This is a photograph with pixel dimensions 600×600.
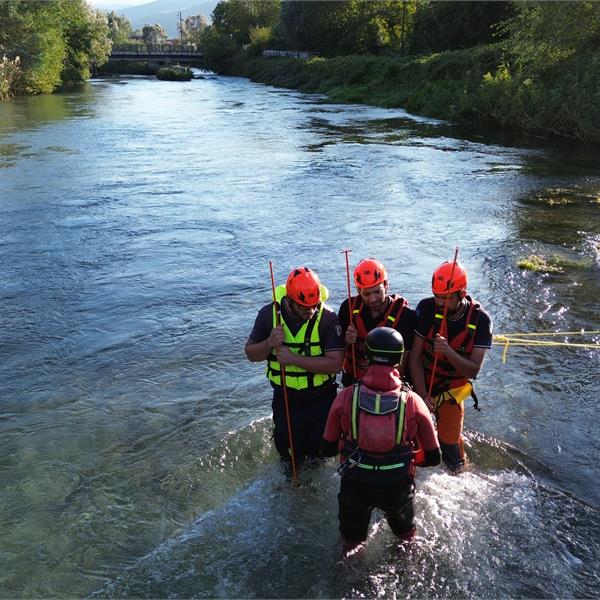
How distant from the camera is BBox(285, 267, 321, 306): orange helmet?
5074 mm

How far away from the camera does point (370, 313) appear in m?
5.44

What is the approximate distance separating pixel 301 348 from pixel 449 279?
1.41 m

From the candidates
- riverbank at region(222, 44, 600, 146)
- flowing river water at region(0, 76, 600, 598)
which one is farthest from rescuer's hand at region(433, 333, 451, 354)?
riverbank at region(222, 44, 600, 146)

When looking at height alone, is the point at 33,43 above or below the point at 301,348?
above

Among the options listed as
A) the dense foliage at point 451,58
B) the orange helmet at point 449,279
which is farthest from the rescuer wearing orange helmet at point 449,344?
the dense foliage at point 451,58

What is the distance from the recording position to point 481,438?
695 centimetres

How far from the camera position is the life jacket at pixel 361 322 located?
17.5 ft

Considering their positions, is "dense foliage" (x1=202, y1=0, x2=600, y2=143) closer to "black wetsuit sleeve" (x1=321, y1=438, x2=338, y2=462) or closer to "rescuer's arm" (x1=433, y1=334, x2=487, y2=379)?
"rescuer's arm" (x1=433, y1=334, x2=487, y2=379)

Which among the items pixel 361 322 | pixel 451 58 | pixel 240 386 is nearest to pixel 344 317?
pixel 361 322

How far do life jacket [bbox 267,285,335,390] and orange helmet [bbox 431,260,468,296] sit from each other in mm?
984

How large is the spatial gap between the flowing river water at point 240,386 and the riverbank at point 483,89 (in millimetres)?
3976

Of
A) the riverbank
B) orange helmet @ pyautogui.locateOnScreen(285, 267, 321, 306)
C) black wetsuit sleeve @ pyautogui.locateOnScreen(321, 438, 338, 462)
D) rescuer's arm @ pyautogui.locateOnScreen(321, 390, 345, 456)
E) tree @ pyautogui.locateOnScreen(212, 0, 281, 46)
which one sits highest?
tree @ pyautogui.locateOnScreen(212, 0, 281, 46)

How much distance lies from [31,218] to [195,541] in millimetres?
13665

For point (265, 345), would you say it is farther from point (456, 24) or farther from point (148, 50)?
point (148, 50)
